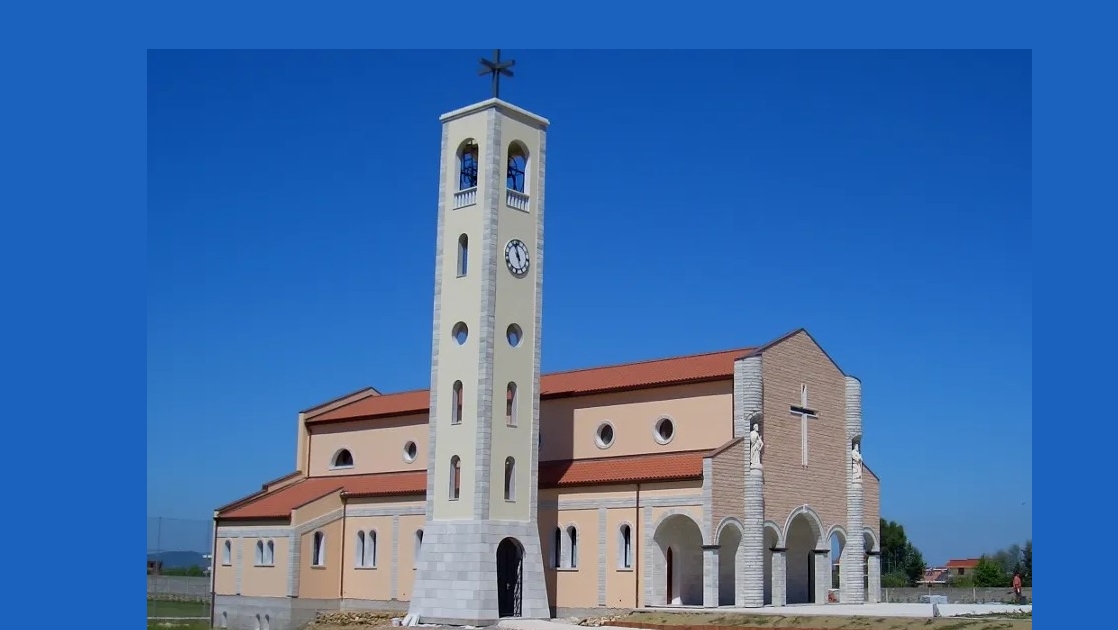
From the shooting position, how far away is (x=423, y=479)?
177 ft

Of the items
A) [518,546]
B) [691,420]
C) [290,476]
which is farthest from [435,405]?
[290,476]

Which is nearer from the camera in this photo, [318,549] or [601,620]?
[601,620]

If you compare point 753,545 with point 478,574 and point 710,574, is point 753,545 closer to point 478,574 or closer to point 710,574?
point 710,574

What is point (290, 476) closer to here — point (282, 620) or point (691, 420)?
point (282, 620)

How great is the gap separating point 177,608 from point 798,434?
27885 millimetres

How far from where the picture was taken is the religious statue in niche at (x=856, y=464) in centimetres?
5241

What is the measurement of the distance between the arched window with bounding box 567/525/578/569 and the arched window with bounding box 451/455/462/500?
5.15m

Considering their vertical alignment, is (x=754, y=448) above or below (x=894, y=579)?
above

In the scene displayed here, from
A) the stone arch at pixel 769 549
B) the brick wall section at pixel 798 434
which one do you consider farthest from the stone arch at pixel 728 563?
the brick wall section at pixel 798 434

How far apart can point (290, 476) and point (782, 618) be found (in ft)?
97.8

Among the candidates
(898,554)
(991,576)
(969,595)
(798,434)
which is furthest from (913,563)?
(798,434)

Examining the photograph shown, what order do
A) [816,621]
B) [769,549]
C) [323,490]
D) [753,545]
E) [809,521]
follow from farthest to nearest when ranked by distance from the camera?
1. [323,490]
2. [809,521]
3. [769,549]
4. [753,545]
5. [816,621]

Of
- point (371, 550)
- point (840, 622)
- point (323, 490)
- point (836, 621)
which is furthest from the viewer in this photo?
point (323, 490)

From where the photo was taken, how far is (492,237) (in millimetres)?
47031
